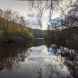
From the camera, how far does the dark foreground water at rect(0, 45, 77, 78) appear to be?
322 cm

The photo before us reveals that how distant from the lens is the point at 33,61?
3371 mm

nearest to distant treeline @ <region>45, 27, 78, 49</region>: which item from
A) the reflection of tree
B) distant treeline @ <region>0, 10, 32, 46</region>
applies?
distant treeline @ <region>0, 10, 32, 46</region>

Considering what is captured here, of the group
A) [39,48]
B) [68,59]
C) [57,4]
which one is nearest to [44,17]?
[57,4]

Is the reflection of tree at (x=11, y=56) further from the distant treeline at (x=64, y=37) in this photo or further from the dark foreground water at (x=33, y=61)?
the distant treeline at (x=64, y=37)

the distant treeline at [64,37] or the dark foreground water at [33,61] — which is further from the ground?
the distant treeline at [64,37]

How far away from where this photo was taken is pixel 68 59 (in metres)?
3.42

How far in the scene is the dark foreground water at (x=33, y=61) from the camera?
3225 mm

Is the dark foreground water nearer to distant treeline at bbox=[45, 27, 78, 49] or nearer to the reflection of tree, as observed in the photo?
the reflection of tree

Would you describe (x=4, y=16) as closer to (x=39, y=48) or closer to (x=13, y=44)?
(x=13, y=44)

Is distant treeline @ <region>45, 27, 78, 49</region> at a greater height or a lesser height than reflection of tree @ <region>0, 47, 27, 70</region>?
greater

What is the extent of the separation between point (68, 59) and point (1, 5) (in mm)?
1384

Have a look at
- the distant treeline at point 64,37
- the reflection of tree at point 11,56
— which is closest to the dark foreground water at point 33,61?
the reflection of tree at point 11,56

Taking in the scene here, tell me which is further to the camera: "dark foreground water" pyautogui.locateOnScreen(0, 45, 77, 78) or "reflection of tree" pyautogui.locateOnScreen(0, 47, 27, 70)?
"reflection of tree" pyautogui.locateOnScreen(0, 47, 27, 70)

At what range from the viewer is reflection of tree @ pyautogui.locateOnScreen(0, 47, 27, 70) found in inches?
132
